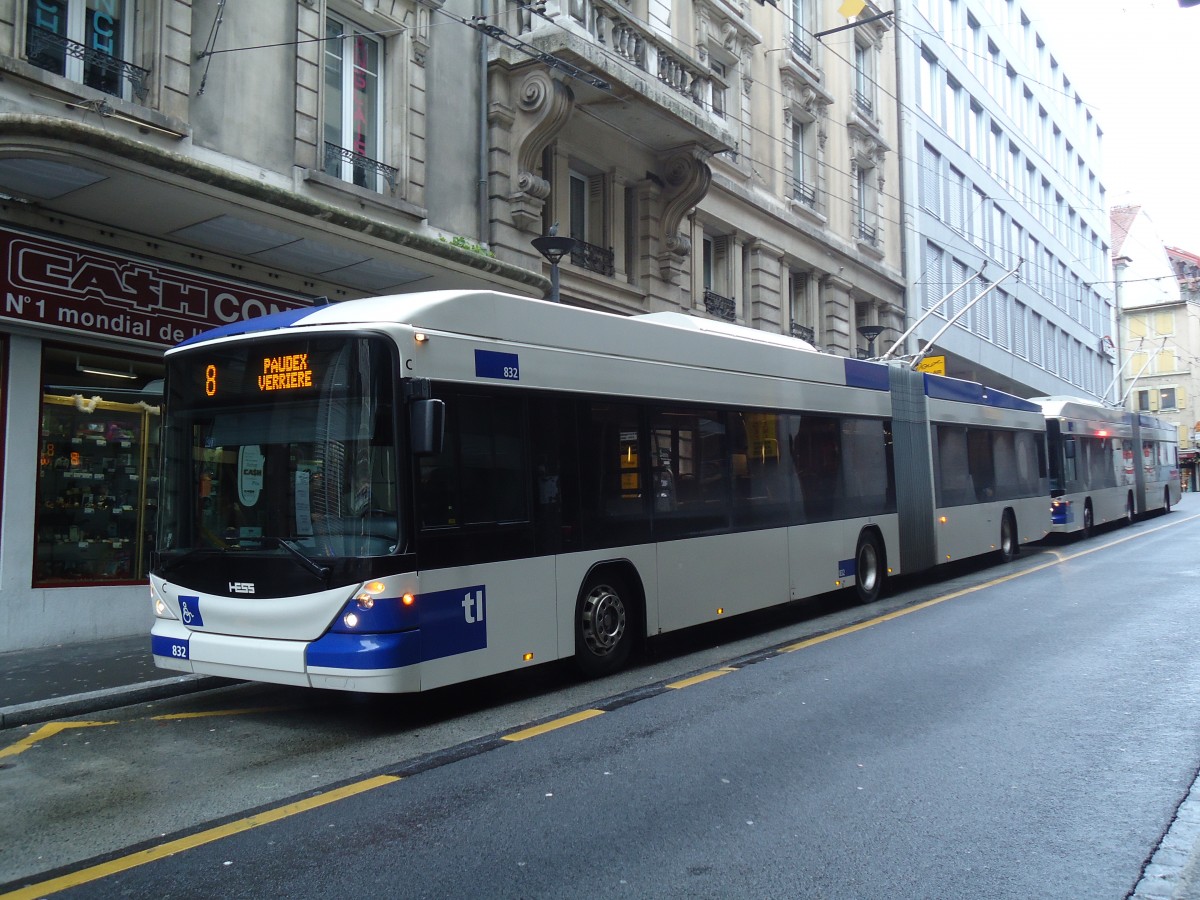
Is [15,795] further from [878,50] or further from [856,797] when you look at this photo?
[878,50]

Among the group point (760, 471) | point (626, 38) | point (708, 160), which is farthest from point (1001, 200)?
point (760, 471)

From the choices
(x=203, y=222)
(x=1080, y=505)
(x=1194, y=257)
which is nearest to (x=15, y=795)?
(x=203, y=222)

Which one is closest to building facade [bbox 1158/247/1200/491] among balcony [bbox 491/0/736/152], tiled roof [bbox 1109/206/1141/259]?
tiled roof [bbox 1109/206/1141/259]

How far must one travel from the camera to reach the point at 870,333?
84.7 feet

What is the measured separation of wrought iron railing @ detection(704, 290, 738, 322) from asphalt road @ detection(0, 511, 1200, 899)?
13.4 m

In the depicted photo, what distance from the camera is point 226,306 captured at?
12344mm

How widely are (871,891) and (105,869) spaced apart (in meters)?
3.25

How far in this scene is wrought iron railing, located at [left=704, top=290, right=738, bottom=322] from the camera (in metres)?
22.1

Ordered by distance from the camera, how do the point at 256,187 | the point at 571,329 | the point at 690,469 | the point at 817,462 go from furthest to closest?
the point at 817,462
the point at 256,187
the point at 690,469
the point at 571,329

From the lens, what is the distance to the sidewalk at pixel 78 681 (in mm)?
7816

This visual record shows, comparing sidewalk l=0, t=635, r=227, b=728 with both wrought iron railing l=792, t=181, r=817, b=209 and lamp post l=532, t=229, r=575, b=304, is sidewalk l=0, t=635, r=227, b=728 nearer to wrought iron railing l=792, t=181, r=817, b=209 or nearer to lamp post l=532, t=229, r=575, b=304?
lamp post l=532, t=229, r=575, b=304

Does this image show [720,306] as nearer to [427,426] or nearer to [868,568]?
[868,568]

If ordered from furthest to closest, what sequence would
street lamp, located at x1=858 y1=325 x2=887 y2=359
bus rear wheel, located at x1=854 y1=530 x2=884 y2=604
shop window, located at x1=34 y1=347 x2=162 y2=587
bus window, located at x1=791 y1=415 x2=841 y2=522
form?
1. street lamp, located at x1=858 y1=325 x2=887 y2=359
2. bus rear wheel, located at x1=854 y1=530 x2=884 y2=604
3. bus window, located at x1=791 y1=415 x2=841 y2=522
4. shop window, located at x1=34 y1=347 x2=162 y2=587

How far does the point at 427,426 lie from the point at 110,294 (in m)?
6.26
